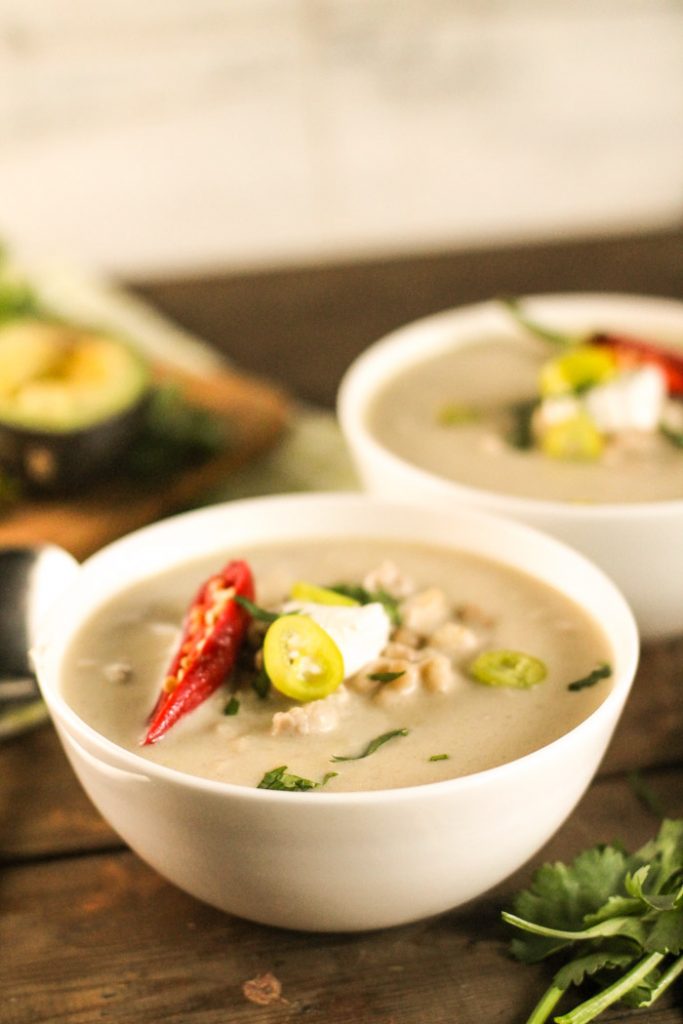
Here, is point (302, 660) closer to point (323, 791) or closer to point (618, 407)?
point (323, 791)

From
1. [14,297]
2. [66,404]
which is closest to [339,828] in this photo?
[66,404]

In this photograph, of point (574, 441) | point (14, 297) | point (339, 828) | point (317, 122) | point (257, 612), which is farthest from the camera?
point (317, 122)

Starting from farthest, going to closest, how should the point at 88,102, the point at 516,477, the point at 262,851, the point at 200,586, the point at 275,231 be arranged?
the point at 275,231 < the point at 88,102 < the point at 516,477 < the point at 200,586 < the point at 262,851

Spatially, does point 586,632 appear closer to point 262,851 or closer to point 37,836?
point 262,851

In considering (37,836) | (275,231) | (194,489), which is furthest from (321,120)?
(37,836)

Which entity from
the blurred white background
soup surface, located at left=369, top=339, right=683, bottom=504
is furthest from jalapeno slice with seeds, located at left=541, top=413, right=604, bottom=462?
the blurred white background

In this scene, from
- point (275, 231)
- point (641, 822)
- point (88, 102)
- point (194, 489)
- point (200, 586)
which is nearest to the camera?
point (641, 822)
